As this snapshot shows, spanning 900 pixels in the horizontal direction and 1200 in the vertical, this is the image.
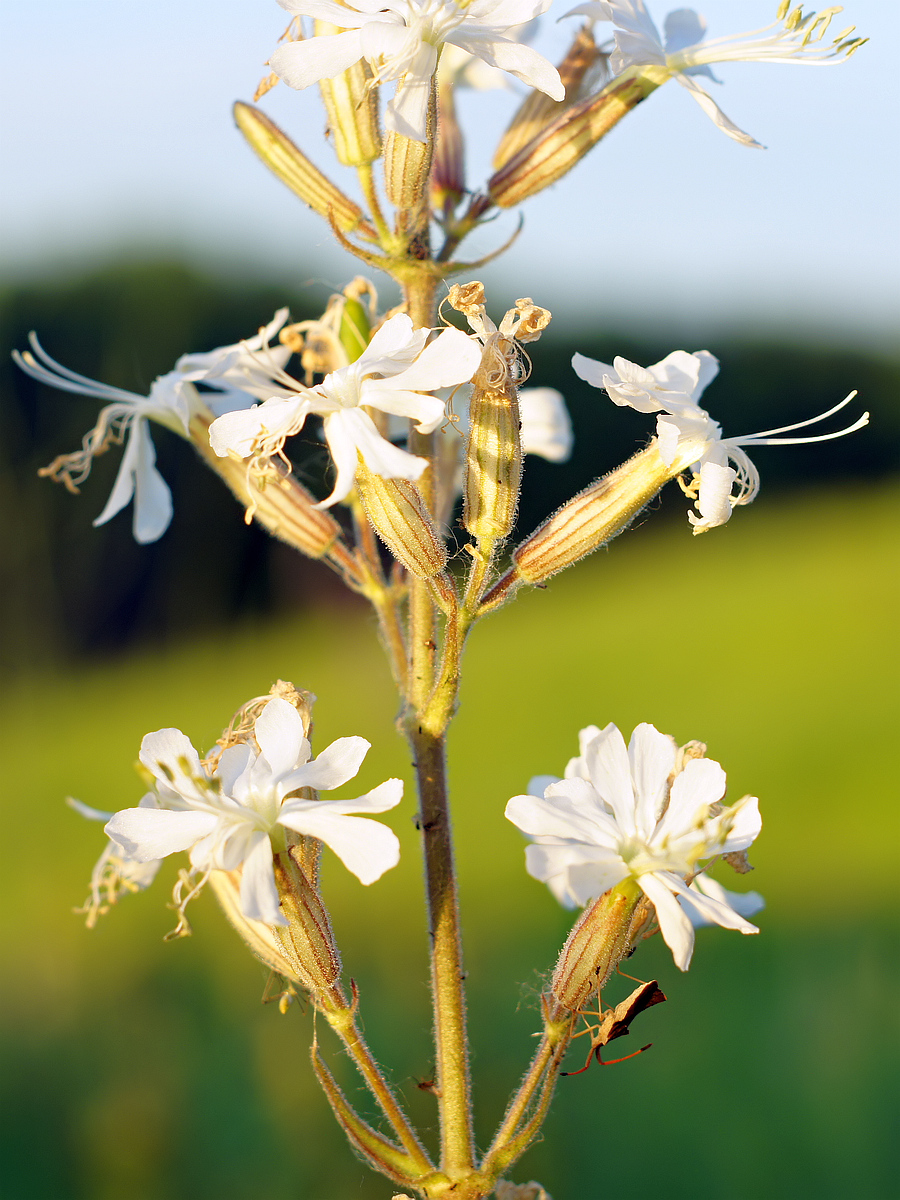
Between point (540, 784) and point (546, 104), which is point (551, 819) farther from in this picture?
point (546, 104)

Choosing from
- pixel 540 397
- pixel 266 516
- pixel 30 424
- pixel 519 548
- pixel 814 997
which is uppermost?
pixel 30 424

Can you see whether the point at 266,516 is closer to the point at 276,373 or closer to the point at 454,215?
the point at 276,373

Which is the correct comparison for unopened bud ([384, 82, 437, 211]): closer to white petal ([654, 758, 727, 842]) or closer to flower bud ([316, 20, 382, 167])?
flower bud ([316, 20, 382, 167])

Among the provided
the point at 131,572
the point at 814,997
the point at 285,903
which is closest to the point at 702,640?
the point at 131,572

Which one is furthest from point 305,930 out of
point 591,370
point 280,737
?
point 591,370

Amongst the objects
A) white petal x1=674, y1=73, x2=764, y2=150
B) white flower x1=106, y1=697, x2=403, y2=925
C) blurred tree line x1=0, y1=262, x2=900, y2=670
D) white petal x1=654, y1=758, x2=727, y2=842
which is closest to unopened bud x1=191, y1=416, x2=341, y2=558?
white flower x1=106, y1=697, x2=403, y2=925

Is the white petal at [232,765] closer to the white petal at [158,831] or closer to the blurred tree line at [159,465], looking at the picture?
the white petal at [158,831]
